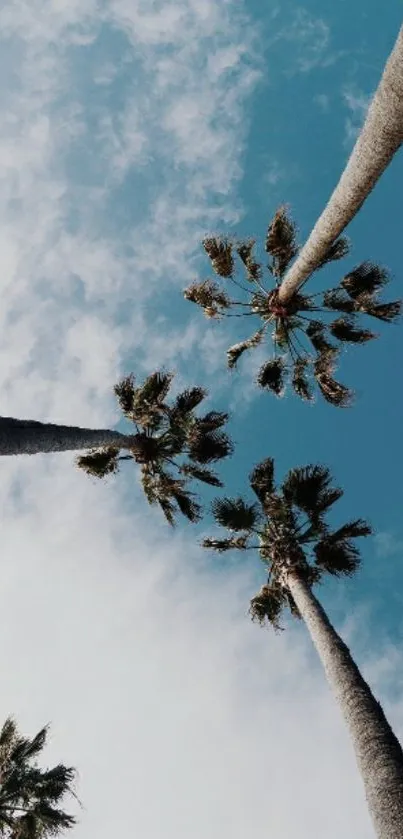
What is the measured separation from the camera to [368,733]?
705 centimetres

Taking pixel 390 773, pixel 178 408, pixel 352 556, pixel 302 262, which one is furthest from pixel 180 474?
pixel 390 773

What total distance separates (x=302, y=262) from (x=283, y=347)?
513 cm

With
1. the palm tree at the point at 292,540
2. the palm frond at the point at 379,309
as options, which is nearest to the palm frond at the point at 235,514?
the palm tree at the point at 292,540

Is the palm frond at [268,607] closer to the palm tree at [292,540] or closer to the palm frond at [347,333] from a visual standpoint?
the palm tree at [292,540]

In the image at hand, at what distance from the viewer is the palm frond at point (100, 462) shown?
49.3 ft

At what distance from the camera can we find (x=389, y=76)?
4613 millimetres

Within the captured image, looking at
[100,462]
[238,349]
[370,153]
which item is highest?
[238,349]

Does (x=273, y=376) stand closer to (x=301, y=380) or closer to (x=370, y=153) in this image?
(x=301, y=380)

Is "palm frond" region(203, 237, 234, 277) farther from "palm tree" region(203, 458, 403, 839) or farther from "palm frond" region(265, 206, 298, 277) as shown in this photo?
"palm tree" region(203, 458, 403, 839)

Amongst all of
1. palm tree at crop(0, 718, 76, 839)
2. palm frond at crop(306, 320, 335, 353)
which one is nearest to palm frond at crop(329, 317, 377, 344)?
palm frond at crop(306, 320, 335, 353)

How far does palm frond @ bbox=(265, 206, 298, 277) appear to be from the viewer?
1332cm

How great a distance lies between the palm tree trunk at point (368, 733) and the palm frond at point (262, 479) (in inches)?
173

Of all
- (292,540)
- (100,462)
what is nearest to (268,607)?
(292,540)

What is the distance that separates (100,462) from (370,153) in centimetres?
1075
